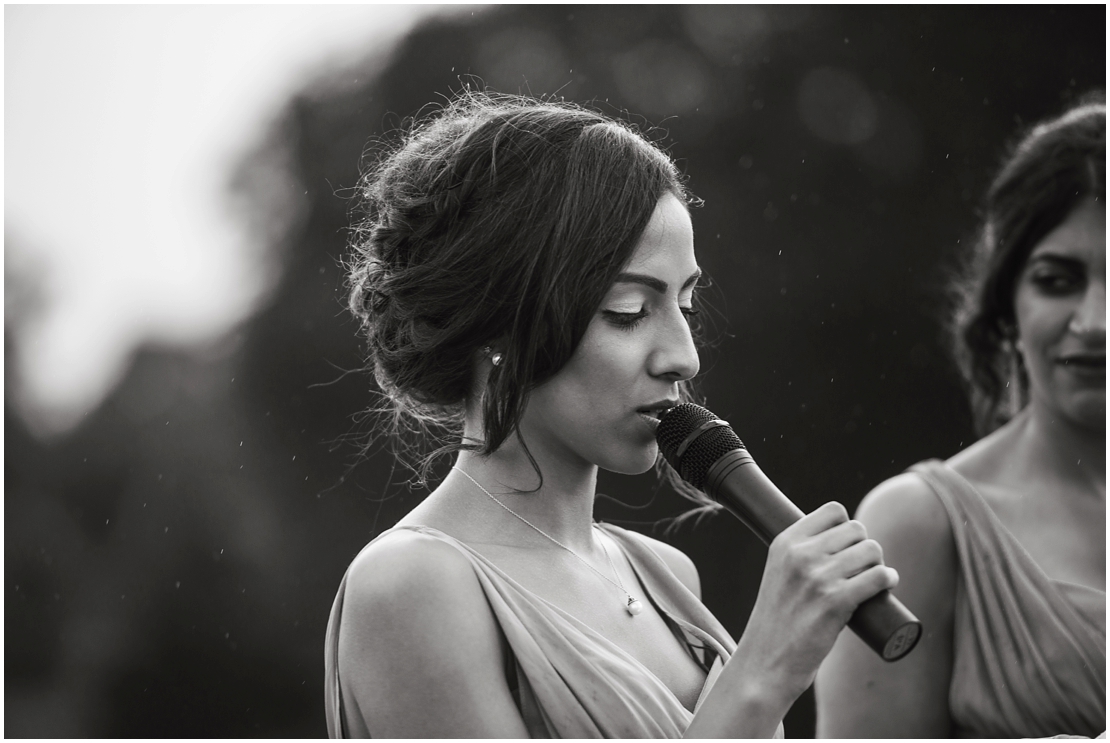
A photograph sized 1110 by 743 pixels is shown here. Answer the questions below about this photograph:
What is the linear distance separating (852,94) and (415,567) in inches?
318

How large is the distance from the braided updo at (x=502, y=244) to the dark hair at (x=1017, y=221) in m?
1.31

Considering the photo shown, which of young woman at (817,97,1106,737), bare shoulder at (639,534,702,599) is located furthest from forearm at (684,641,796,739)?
young woman at (817,97,1106,737)

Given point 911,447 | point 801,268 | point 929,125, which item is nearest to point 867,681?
point 911,447

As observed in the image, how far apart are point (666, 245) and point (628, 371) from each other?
0.28m

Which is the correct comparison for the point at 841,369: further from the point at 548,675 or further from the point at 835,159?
the point at 548,675

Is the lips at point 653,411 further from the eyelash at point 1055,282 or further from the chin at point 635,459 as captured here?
the eyelash at point 1055,282

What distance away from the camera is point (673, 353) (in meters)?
2.29

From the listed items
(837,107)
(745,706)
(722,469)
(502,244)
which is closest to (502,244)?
(502,244)

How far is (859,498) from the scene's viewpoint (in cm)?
769

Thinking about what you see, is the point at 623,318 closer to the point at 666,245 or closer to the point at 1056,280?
the point at 666,245

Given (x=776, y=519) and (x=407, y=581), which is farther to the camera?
(x=407, y=581)

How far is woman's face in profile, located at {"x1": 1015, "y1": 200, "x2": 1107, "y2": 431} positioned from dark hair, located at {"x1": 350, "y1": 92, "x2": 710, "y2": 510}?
124cm

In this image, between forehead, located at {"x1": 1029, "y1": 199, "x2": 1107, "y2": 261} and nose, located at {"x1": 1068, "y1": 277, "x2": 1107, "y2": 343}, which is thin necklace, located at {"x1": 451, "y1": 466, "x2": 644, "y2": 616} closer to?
nose, located at {"x1": 1068, "y1": 277, "x2": 1107, "y2": 343}

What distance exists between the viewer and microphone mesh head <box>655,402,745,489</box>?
7.10 feet
